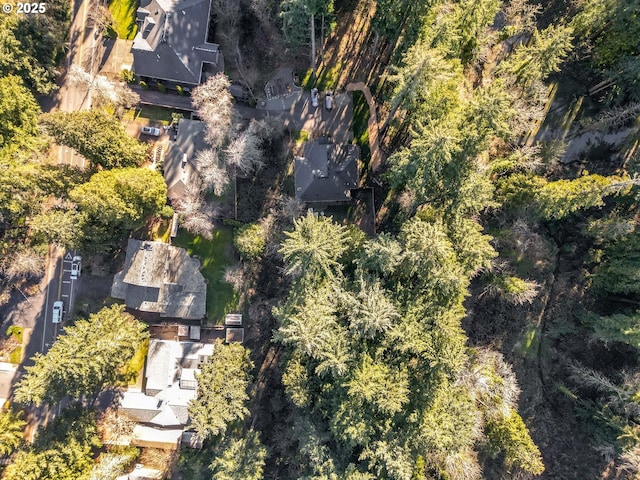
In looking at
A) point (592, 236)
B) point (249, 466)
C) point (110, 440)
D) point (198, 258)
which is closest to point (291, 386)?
point (249, 466)

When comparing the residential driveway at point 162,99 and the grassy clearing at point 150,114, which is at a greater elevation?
the residential driveway at point 162,99

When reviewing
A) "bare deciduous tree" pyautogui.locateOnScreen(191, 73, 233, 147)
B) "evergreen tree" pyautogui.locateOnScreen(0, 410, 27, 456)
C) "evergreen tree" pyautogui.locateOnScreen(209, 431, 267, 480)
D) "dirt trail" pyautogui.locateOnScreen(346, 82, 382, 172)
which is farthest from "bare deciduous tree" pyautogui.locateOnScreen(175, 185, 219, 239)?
"evergreen tree" pyautogui.locateOnScreen(0, 410, 27, 456)

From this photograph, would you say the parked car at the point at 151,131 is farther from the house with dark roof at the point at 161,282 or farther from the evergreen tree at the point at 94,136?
the house with dark roof at the point at 161,282

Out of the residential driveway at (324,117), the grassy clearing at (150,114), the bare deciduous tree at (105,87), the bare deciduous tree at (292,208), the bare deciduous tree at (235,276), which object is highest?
the residential driveway at (324,117)

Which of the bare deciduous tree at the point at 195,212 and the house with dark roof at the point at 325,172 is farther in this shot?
the bare deciduous tree at the point at 195,212
